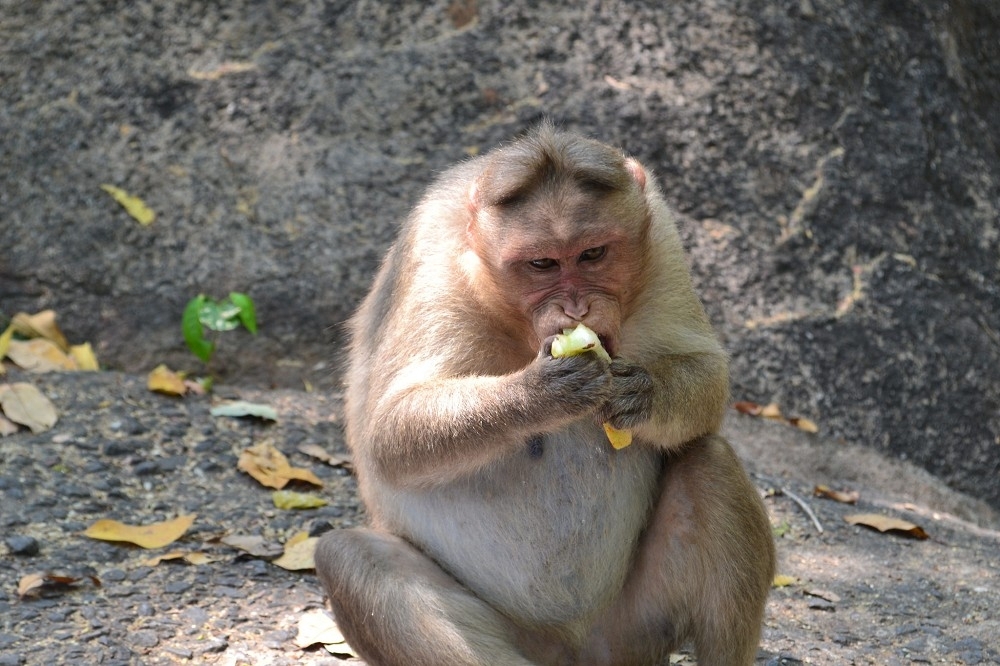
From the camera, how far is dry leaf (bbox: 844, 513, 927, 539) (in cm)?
584

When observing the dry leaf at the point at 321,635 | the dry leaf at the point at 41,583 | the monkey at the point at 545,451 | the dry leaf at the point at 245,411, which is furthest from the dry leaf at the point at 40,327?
the monkey at the point at 545,451

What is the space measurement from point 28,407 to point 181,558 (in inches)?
56.2

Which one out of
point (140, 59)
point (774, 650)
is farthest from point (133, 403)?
point (774, 650)

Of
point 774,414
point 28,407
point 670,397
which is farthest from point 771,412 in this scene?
point 28,407

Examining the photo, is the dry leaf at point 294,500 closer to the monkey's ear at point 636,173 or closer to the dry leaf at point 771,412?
the monkey's ear at point 636,173

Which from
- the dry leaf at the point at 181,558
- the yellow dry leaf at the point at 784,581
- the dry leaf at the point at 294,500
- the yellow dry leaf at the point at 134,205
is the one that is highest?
the yellow dry leaf at the point at 134,205

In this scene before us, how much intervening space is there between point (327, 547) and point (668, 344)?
4.52ft

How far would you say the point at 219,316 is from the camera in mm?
6777

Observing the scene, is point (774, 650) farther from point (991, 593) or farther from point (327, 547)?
point (327, 547)

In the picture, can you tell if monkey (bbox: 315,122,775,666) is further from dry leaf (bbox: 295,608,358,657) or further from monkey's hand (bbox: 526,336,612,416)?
dry leaf (bbox: 295,608,358,657)

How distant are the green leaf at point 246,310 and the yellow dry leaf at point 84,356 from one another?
2.83 feet

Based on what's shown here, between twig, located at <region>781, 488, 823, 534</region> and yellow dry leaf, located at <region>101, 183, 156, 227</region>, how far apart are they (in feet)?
13.2

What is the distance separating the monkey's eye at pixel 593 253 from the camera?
3711 millimetres

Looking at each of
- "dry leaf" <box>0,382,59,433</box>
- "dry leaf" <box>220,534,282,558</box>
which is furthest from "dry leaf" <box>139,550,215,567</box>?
"dry leaf" <box>0,382,59,433</box>
